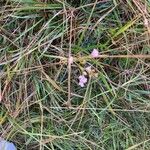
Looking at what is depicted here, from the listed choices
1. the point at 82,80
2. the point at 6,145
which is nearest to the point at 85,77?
the point at 82,80

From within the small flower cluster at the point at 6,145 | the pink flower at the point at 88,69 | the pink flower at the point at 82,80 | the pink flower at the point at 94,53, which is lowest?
the small flower cluster at the point at 6,145

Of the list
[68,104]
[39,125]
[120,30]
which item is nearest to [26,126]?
[39,125]

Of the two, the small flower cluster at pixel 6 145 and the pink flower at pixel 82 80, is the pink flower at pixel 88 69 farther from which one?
the small flower cluster at pixel 6 145

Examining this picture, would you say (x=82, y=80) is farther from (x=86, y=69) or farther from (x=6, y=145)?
(x=6, y=145)

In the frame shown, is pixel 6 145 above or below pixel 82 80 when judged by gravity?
below

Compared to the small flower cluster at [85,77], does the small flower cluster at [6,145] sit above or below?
below

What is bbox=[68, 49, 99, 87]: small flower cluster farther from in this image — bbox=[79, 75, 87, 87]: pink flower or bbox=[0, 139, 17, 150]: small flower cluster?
bbox=[0, 139, 17, 150]: small flower cluster

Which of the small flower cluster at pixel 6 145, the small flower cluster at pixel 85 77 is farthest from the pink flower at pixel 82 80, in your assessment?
the small flower cluster at pixel 6 145

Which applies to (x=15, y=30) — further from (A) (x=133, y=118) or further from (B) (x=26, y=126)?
(A) (x=133, y=118)
